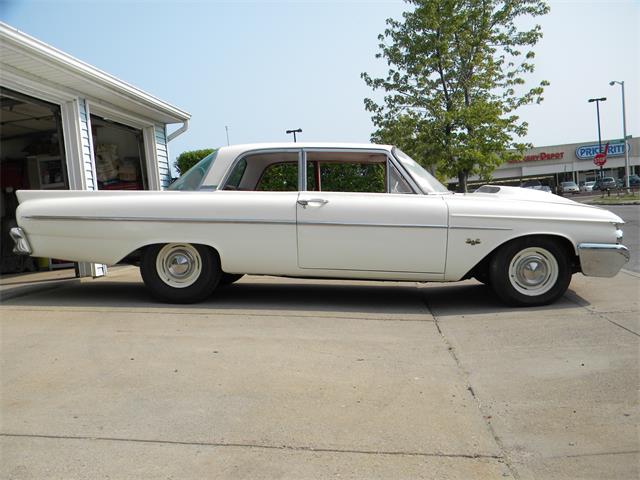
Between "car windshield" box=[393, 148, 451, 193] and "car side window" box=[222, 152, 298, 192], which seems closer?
"car windshield" box=[393, 148, 451, 193]

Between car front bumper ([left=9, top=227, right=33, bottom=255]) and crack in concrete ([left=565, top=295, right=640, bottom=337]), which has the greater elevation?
car front bumper ([left=9, top=227, right=33, bottom=255])

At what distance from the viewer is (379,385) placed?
3156 mm

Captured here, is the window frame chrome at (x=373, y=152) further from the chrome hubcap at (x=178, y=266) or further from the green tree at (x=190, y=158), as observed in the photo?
the green tree at (x=190, y=158)

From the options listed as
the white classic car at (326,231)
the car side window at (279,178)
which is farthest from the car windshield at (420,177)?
the car side window at (279,178)

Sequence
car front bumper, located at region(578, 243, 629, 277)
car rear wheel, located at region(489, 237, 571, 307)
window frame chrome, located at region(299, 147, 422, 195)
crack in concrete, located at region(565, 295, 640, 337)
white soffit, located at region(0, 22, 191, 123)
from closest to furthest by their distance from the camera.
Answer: crack in concrete, located at region(565, 295, 640, 337) → car front bumper, located at region(578, 243, 629, 277) → car rear wheel, located at region(489, 237, 571, 307) → window frame chrome, located at region(299, 147, 422, 195) → white soffit, located at region(0, 22, 191, 123)

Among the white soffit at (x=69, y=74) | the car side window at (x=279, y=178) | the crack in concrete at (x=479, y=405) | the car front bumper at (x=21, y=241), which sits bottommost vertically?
the crack in concrete at (x=479, y=405)

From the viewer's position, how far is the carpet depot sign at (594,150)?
5128cm

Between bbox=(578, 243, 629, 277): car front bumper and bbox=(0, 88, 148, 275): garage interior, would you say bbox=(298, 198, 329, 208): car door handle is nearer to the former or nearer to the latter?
bbox=(578, 243, 629, 277): car front bumper

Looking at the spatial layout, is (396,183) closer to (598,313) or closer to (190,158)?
(598,313)

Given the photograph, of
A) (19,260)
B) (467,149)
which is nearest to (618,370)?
(19,260)

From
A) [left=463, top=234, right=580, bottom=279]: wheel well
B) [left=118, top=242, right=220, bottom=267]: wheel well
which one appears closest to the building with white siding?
[left=118, top=242, right=220, bottom=267]: wheel well

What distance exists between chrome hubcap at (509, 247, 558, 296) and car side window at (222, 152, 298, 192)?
221 cm

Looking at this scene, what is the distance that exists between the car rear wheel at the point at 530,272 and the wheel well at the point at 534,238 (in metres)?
0.02

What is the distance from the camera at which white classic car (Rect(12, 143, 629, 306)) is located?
15.9ft
